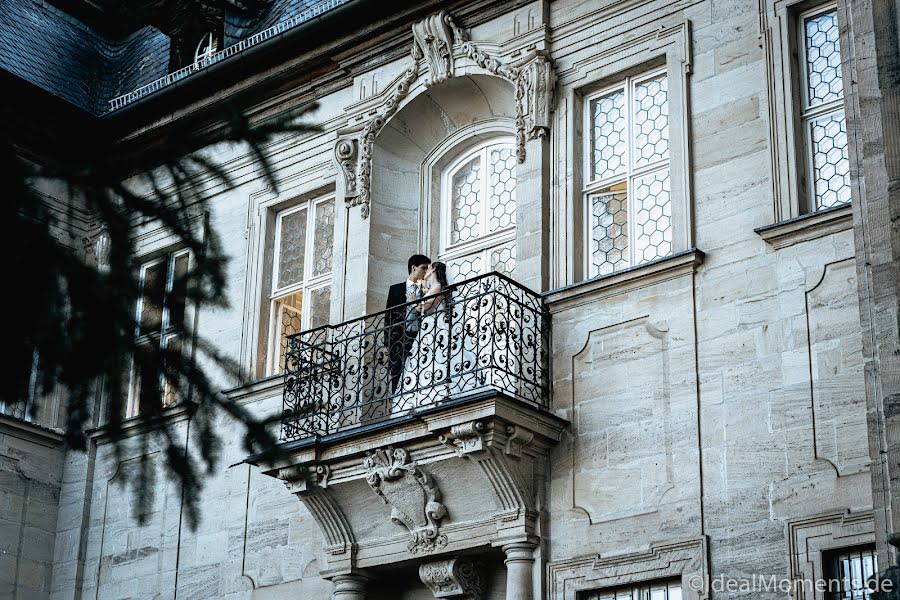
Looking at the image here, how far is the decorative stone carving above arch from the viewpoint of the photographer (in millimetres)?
14266

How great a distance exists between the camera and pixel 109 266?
23.1ft

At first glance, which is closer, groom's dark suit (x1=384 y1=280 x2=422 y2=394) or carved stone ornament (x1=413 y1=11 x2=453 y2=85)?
groom's dark suit (x1=384 y1=280 x2=422 y2=394)

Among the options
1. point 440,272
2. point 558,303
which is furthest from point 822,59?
point 440,272

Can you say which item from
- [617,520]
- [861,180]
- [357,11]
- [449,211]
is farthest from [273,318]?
[861,180]

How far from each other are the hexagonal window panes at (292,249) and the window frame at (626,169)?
357cm

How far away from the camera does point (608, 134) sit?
1412 centimetres

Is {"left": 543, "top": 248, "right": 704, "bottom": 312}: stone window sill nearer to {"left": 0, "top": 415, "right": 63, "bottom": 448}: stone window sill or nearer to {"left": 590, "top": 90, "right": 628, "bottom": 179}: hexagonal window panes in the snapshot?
{"left": 590, "top": 90, "right": 628, "bottom": 179}: hexagonal window panes

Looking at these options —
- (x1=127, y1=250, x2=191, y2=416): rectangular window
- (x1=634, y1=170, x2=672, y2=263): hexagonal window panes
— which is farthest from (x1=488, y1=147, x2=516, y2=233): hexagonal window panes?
(x1=127, y1=250, x2=191, y2=416): rectangular window

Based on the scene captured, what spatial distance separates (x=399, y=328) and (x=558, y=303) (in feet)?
5.18

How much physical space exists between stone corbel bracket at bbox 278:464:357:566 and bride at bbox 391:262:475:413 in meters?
0.94

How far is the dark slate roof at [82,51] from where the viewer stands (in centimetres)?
1759

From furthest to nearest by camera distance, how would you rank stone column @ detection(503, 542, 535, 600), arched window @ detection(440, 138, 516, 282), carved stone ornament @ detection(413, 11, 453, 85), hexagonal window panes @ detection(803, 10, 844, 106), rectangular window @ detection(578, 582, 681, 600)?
carved stone ornament @ detection(413, 11, 453, 85) → arched window @ detection(440, 138, 516, 282) → hexagonal window panes @ detection(803, 10, 844, 106) → stone column @ detection(503, 542, 535, 600) → rectangular window @ detection(578, 582, 681, 600)

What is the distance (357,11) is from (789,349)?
242 inches

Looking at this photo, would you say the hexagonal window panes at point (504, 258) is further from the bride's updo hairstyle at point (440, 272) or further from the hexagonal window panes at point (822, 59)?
the hexagonal window panes at point (822, 59)
